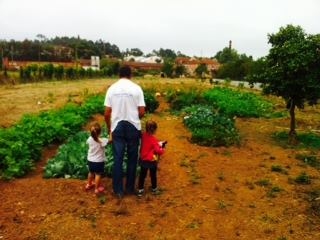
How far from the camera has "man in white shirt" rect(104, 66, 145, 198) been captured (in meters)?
7.05

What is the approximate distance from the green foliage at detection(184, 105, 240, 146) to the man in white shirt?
3.99 meters

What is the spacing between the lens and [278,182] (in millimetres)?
8484

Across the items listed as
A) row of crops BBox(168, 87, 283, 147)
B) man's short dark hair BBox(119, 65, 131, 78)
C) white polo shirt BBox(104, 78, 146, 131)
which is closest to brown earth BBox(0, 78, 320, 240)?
white polo shirt BBox(104, 78, 146, 131)

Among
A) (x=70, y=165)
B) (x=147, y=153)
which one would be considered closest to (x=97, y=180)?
(x=147, y=153)

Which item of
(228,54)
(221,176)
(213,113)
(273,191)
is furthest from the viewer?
(228,54)

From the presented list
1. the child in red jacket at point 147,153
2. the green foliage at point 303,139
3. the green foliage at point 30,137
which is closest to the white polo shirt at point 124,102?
the child in red jacket at point 147,153

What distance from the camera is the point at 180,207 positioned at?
6969 mm

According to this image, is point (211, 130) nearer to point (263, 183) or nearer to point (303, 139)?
point (303, 139)

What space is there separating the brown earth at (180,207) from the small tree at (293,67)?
2.87 meters

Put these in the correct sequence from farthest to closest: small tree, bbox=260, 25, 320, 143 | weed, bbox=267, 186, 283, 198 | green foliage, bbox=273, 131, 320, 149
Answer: green foliage, bbox=273, 131, 320, 149 < small tree, bbox=260, 25, 320, 143 < weed, bbox=267, 186, 283, 198

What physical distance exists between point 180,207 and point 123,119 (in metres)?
1.48

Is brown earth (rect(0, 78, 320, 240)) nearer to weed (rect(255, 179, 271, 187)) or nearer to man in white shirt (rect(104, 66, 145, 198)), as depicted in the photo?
weed (rect(255, 179, 271, 187))

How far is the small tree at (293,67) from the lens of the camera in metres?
11.6

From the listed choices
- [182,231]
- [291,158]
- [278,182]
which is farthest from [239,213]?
[291,158]
